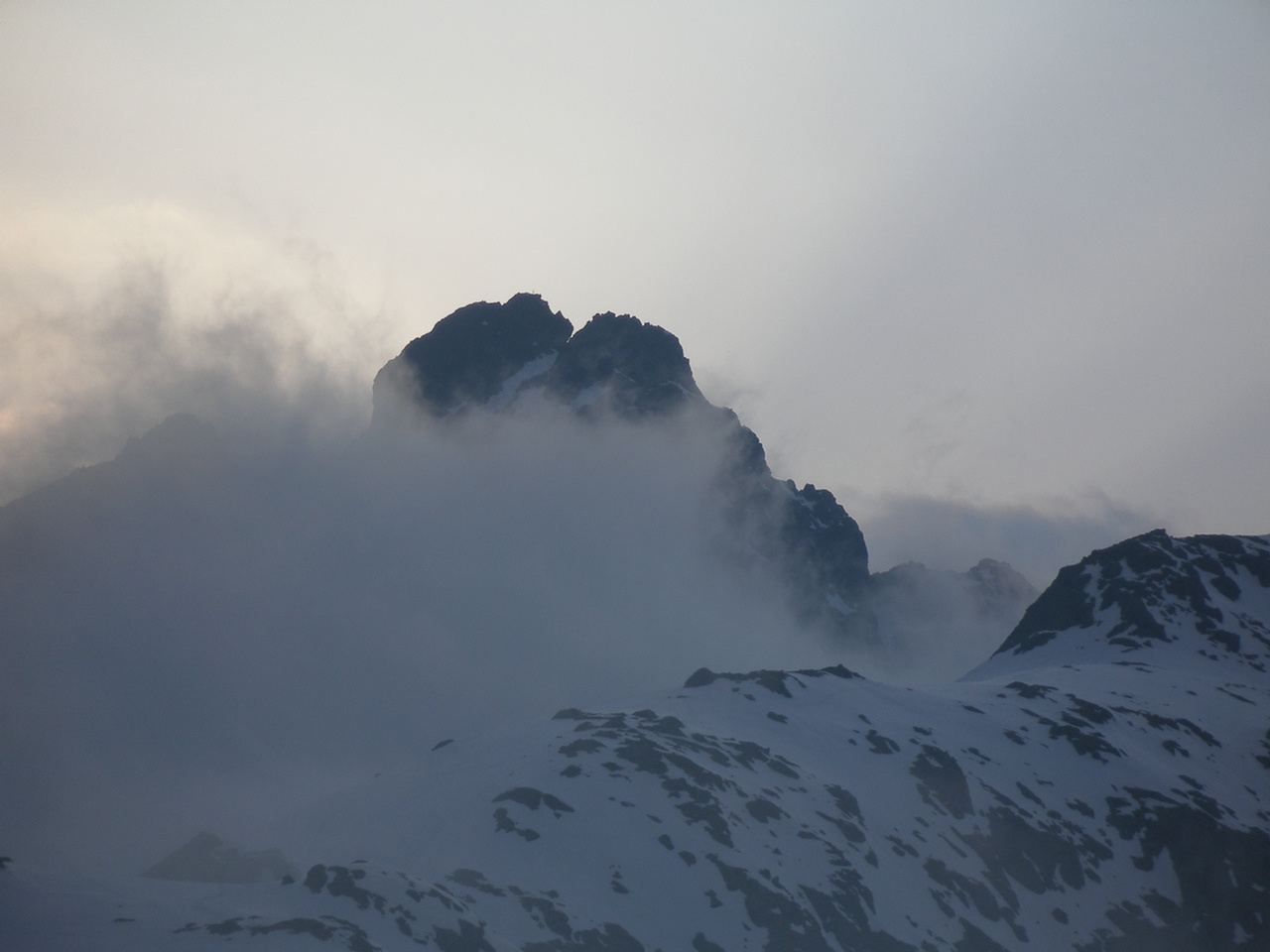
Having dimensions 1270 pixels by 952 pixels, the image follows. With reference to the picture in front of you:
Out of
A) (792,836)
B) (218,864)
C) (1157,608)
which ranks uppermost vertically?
(1157,608)

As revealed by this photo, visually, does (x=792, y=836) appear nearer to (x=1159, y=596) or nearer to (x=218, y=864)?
(x=218, y=864)

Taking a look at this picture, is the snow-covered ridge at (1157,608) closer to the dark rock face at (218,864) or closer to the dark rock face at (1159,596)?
the dark rock face at (1159,596)

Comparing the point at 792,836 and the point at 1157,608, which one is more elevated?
the point at 1157,608

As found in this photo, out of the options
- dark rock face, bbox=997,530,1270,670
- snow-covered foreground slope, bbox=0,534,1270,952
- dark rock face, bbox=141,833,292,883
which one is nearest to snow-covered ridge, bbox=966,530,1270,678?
dark rock face, bbox=997,530,1270,670

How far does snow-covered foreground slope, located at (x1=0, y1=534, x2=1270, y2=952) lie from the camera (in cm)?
6044

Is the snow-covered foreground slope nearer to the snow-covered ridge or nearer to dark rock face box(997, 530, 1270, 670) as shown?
the snow-covered ridge

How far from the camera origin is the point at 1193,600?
16938 centimetres

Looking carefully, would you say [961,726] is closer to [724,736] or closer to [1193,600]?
[724,736]

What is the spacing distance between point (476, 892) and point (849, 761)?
54.0m

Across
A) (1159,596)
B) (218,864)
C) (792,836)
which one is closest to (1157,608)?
(1159,596)

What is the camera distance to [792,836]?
8994 centimetres

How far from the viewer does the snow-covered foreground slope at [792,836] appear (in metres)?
60.4

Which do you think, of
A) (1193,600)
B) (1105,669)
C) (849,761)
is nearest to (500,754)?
(849,761)

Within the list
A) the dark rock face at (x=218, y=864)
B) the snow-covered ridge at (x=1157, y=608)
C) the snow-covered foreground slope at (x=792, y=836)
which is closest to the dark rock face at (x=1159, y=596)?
the snow-covered ridge at (x=1157, y=608)
